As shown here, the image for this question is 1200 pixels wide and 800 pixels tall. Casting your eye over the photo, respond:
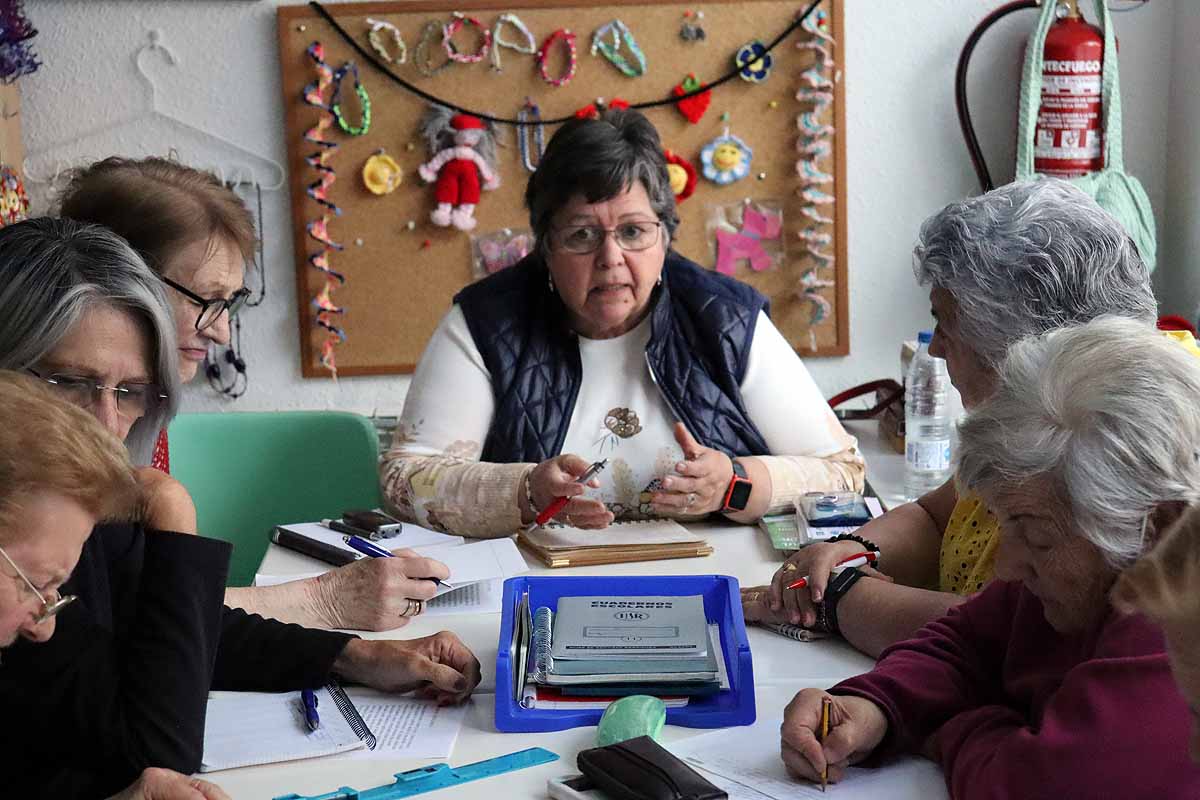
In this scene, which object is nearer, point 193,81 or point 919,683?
point 919,683

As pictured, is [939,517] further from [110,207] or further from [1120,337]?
[110,207]

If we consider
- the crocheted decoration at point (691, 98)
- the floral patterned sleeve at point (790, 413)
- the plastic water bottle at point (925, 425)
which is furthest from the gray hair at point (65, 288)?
the crocheted decoration at point (691, 98)

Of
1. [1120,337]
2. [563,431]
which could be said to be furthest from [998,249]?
[563,431]

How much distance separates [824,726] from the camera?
4.34 feet

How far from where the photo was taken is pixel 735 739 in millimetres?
1418

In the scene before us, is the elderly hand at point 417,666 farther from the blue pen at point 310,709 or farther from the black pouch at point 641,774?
the black pouch at point 641,774

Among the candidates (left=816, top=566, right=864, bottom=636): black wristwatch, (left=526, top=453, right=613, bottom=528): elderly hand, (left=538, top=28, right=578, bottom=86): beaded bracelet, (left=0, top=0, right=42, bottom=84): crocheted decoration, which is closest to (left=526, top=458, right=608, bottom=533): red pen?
(left=526, top=453, right=613, bottom=528): elderly hand

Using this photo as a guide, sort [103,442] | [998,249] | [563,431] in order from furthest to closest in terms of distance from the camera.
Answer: [563,431], [998,249], [103,442]

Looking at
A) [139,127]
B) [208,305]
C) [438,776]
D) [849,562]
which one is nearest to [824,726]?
[438,776]

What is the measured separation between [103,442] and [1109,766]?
3.04 ft

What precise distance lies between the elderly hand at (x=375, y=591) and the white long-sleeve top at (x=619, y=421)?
1.59 feet

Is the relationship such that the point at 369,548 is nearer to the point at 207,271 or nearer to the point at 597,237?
the point at 207,271

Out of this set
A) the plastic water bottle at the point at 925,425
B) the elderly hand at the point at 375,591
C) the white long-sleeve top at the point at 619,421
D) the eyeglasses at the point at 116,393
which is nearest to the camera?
the eyeglasses at the point at 116,393

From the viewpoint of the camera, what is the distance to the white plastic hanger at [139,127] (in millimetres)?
3598
